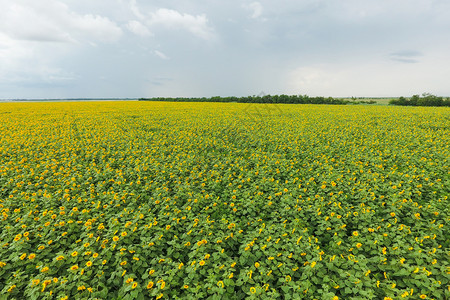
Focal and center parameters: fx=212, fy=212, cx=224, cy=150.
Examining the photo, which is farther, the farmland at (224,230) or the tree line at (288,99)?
the tree line at (288,99)

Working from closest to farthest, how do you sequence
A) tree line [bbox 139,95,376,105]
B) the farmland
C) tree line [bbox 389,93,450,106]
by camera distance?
the farmland < tree line [bbox 389,93,450,106] < tree line [bbox 139,95,376,105]

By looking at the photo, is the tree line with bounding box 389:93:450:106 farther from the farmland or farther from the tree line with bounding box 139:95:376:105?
the farmland

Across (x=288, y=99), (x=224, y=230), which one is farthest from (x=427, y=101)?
(x=224, y=230)

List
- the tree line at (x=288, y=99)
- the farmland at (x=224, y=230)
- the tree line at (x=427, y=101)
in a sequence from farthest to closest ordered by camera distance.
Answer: the tree line at (x=288, y=99) → the tree line at (x=427, y=101) → the farmland at (x=224, y=230)

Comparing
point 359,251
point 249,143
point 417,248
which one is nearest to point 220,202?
point 359,251

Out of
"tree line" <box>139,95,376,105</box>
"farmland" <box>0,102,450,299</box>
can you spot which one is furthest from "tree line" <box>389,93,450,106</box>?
"farmland" <box>0,102,450,299</box>

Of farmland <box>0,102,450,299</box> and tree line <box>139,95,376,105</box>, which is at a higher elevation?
tree line <box>139,95,376,105</box>

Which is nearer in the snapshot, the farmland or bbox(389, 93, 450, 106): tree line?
the farmland

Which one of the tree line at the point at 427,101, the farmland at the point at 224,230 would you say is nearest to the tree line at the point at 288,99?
the tree line at the point at 427,101

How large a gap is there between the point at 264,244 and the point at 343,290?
1.30 metres

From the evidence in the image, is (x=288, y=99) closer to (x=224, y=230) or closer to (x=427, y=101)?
(x=427, y=101)

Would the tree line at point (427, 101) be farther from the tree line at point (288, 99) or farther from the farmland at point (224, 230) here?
the farmland at point (224, 230)

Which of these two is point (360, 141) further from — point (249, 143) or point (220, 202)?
point (220, 202)

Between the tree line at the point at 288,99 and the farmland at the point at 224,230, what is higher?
the tree line at the point at 288,99
